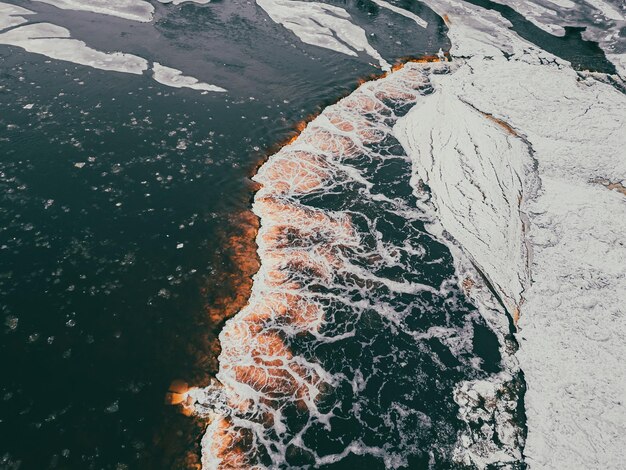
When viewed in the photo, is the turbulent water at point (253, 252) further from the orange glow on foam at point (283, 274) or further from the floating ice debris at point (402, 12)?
the floating ice debris at point (402, 12)

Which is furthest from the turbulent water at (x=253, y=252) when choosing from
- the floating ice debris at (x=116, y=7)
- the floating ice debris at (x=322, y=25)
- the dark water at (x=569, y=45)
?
the floating ice debris at (x=116, y=7)

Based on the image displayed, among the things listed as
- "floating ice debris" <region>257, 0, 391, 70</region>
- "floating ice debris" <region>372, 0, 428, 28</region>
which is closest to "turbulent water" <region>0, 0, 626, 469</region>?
"floating ice debris" <region>257, 0, 391, 70</region>

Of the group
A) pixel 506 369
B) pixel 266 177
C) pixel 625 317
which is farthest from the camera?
pixel 266 177

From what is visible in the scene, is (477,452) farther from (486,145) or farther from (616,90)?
(616,90)

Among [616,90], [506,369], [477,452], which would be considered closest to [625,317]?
[506,369]

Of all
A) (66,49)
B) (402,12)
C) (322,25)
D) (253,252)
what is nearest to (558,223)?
(253,252)

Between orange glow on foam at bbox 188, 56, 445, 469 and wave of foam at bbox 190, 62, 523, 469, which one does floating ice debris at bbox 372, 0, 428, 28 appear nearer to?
orange glow on foam at bbox 188, 56, 445, 469

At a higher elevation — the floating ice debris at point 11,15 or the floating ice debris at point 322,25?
the floating ice debris at point 322,25
